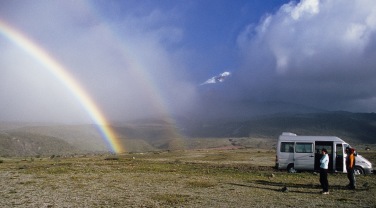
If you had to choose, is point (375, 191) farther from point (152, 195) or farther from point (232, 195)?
point (152, 195)

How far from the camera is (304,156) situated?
96.7 ft

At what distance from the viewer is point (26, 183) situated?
2436 cm

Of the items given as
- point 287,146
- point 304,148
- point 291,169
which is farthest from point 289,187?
point 287,146

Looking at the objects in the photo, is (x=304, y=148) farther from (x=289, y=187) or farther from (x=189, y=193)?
(x=189, y=193)

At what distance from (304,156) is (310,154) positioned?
51cm

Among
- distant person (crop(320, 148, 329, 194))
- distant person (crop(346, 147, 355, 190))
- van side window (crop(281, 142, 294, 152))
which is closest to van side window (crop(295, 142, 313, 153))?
van side window (crop(281, 142, 294, 152))

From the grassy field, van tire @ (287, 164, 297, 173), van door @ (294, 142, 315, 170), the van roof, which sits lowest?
the grassy field

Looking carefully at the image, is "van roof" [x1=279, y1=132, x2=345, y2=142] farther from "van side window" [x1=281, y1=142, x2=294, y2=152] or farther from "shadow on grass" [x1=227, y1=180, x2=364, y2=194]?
"shadow on grass" [x1=227, y1=180, x2=364, y2=194]

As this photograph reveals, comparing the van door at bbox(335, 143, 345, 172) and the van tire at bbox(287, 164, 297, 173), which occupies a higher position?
the van door at bbox(335, 143, 345, 172)

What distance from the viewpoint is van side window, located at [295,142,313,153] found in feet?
96.3

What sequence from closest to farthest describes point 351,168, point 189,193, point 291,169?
1. point 189,193
2. point 351,168
3. point 291,169

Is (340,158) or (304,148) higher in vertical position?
(304,148)

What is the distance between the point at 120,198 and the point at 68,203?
247 cm

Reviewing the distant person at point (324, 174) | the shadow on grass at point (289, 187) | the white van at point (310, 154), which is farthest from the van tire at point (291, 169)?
the distant person at point (324, 174)
